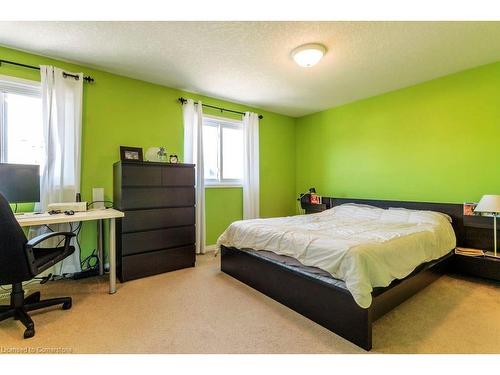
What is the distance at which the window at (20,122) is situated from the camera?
2445 mm

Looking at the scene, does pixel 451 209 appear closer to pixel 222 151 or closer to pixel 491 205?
pixel 491 205

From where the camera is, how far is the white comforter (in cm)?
165

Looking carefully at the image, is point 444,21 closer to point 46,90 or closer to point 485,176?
point 485,176

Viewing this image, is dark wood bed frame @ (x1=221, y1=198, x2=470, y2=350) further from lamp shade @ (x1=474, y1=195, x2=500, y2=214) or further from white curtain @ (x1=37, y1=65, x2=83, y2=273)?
white curtain @ (x1=37, y1=65, x2=83, y2=273)

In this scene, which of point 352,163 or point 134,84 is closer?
point 134,84

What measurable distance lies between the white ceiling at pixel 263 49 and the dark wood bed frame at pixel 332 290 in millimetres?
1727

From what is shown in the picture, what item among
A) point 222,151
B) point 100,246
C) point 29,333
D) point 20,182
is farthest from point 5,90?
point 222,151

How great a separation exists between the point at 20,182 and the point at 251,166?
2.91 meters

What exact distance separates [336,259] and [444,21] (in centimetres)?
209

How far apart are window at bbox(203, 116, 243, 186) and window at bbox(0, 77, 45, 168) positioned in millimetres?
1988

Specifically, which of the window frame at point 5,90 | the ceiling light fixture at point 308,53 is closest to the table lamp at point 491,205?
the ceiling light fixture at point 308,53
